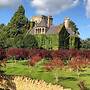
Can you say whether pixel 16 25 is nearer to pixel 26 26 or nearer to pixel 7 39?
pixel 26 26

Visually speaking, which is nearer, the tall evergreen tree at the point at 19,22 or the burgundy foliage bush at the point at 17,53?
the burgundy foliage bush at the point at 17,53

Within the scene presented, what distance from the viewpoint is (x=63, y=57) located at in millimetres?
46438

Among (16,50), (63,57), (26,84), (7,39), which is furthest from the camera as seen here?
(7,39)

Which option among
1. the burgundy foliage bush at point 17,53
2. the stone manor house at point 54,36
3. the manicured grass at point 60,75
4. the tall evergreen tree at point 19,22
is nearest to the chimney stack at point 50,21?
the stone manor house at point 54,36

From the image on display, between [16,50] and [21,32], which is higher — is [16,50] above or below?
below

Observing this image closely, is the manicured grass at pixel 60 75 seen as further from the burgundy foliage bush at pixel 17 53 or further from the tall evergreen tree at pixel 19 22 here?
the tall evergreen tree at pixel 19 22

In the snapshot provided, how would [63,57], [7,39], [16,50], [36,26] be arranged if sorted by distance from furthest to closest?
[36,26], [7,39], [16,50], [63,57]

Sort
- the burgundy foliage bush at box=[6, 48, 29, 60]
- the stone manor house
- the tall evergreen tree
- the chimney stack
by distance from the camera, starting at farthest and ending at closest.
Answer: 1. the chimney stack
2. the tall evergreen tree
3. the stone manor house
4. the burgundy foliage bush at box=[6, 48, 29, 60]

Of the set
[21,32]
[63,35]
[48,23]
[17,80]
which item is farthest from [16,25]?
[17,80]

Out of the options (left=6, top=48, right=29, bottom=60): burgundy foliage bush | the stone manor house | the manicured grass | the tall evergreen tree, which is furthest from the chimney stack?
the manicured grass

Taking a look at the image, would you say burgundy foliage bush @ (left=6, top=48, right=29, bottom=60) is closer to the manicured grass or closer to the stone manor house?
the manicured grass

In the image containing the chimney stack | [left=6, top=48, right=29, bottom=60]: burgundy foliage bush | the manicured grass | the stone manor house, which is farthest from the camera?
the chimney stack

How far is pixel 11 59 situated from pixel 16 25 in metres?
33.4

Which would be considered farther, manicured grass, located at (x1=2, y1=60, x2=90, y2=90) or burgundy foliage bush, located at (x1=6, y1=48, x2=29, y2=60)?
burgundy foliage bush, located at (x1=6, y1=48, x2=29, y2=60)
